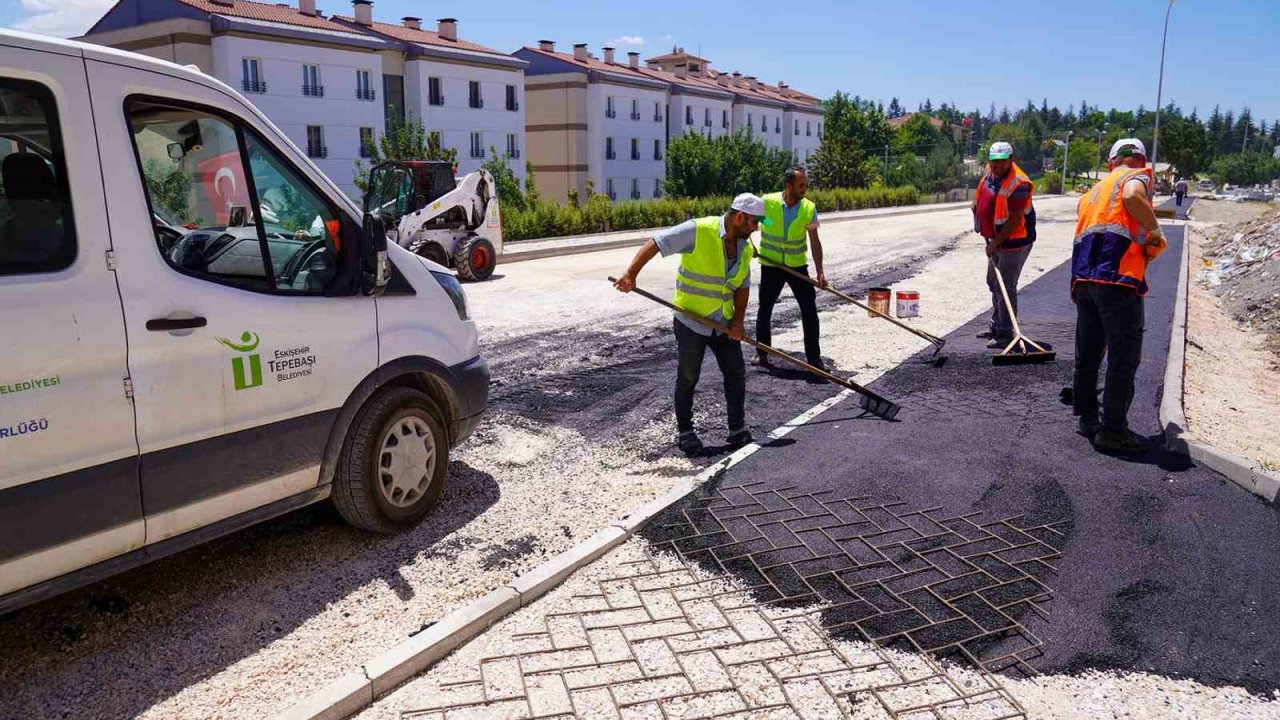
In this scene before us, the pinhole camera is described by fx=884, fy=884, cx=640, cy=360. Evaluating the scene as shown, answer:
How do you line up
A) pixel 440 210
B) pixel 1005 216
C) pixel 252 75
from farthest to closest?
pixel 252 75 → pixel 440 210 → pixel 1005 216

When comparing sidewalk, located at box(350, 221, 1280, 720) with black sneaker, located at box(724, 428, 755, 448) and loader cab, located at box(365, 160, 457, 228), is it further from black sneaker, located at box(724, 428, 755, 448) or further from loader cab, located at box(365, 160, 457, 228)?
loader cab, located at box(365, 160, 457, 228)

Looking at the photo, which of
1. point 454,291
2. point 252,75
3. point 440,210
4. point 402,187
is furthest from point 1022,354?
point 252,75

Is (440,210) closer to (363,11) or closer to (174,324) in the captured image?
(174,324)

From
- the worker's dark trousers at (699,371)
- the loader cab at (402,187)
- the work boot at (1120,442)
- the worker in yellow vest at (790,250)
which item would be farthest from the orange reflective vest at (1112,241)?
the loader cab at (402,187)

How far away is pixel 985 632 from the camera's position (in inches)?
151

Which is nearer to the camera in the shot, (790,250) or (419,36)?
(790,250)

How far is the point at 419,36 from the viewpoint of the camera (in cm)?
4459

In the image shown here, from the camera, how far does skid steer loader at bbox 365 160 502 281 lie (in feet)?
54.2

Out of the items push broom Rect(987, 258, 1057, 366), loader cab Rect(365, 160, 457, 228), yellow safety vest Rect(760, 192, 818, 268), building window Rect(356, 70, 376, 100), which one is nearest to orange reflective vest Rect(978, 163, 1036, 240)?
push broom Rect(987, 258, 1057, 366)

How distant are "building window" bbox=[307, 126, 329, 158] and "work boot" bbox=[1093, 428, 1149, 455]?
3758 centimetres

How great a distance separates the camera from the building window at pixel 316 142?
38.3 metres

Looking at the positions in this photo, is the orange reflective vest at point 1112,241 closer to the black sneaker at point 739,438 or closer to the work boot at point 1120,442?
the work boot at point 1120,442

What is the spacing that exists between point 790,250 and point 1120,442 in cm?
349

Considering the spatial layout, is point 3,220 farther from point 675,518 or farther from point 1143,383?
point 1143,383
